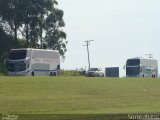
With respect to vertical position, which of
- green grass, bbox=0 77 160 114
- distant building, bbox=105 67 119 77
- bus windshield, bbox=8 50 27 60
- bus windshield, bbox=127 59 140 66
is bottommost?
green grass, bbox=0 77 160 114

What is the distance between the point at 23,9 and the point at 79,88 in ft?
151

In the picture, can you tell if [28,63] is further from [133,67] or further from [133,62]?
[133,62]

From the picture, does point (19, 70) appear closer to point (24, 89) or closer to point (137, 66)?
point (137, 66)

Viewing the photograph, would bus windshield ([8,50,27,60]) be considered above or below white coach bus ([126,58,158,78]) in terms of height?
above

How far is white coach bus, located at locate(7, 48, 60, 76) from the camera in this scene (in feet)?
210

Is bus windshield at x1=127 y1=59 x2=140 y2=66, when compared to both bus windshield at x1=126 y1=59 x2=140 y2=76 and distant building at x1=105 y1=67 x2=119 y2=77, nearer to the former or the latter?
bus windshield at x1=126 y1=59 x2=140 y2=76

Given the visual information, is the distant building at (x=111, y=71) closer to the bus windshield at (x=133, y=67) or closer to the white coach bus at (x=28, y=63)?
the bus windshield at (x=133, y=67)

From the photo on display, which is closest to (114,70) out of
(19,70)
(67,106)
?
(19,70)

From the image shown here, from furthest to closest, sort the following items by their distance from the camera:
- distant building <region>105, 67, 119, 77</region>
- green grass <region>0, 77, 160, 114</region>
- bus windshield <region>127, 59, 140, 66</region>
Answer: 1. distant building <region>105, 67, 119, 77</region>
2. bus windshield <region>127, 59, 140, 66</region>
3. green grass <region>0, 77, 160, 114</region>

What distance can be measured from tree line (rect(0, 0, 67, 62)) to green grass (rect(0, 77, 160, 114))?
130ft

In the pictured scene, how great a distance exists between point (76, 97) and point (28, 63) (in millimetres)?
27920

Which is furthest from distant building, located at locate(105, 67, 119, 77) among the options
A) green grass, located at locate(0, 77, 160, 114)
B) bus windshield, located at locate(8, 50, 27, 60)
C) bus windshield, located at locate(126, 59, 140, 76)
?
green grass, located at locate(0, 77, 160, 114)

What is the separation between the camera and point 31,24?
87.7 meters

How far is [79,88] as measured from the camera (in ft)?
139
